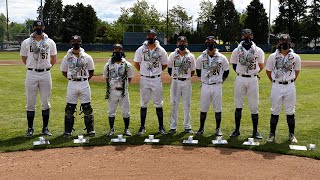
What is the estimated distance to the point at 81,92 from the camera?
7.98 meters

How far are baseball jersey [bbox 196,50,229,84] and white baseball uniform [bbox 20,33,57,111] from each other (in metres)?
3.33

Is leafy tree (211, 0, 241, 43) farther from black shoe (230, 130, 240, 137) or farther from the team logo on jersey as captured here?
the team logo on jersey

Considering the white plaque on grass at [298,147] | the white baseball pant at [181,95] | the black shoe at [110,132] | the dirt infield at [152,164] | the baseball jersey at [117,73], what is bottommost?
the dirt infield at [152,164]

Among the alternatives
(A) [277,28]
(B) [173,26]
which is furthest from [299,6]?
(B) [173,26]

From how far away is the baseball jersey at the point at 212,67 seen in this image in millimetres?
7941

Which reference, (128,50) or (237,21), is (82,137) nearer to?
(128,50)

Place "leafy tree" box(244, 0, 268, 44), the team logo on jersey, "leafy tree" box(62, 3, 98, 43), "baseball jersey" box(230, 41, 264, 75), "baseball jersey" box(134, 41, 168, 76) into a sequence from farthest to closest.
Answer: "leafy tree" box(244, 0, 268, 44) → "leafy tree" box(62, 3, 98, 43) → "baseball jersey" box(134, 41, 168, 76) → "baseball jersey" box(230, 41, 264, 75) → the team logo on jersey

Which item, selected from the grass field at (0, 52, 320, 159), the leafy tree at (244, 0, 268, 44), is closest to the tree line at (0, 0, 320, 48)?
the leafy tree at (244, 0, 268, 44)

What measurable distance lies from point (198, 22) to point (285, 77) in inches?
2787

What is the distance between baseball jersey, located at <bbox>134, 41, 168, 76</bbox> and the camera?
8117 mm

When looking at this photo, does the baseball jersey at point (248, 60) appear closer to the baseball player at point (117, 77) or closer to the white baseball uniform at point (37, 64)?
the baseball player at point (117, 77)

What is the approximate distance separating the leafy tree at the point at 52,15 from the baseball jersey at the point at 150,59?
232 ft

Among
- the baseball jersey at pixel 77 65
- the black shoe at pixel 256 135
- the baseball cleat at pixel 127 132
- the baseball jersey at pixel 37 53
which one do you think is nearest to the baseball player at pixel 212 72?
the black shoe at pixel 256 135

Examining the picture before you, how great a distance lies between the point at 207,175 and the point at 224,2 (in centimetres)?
6688
